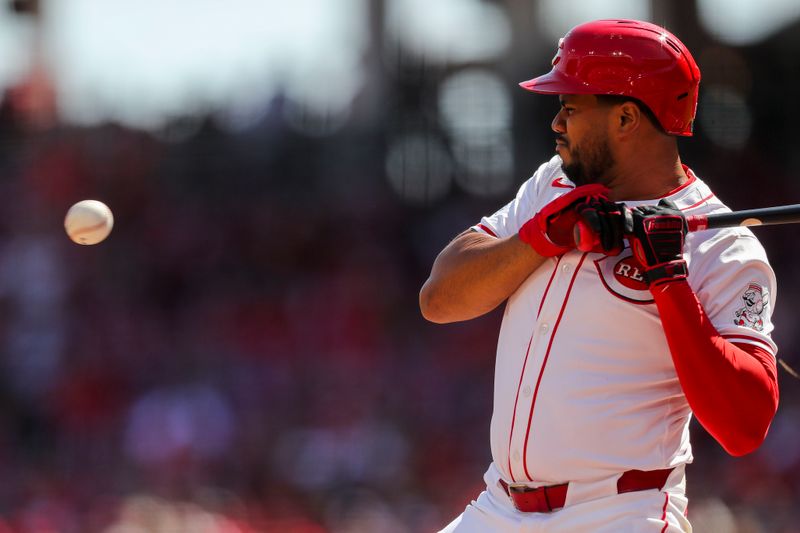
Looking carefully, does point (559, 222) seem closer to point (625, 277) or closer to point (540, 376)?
point (625, 277)

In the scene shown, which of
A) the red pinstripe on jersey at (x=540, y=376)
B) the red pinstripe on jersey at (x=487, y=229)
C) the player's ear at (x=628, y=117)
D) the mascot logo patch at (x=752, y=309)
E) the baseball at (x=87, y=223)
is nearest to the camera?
the mascot logo patch at (x=752, y=309)

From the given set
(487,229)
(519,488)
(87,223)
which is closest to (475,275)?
(487,229)

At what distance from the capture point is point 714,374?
2621mm

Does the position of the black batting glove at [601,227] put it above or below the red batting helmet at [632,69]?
below

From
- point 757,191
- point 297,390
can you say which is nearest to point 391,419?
point 297,390

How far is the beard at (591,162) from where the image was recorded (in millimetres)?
3008

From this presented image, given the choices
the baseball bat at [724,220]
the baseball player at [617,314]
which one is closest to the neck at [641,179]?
the baseball player at [617,314]

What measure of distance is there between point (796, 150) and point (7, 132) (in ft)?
26.0

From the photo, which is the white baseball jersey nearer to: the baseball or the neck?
the neck

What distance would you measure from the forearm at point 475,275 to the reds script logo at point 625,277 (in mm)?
159

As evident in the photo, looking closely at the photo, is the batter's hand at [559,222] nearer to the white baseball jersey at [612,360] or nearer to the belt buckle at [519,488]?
the white baseball jersey at [612,360]

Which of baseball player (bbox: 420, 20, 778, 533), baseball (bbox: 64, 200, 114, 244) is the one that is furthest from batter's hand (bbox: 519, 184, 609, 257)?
baseball (bbox: 64, 200, 114, 244)

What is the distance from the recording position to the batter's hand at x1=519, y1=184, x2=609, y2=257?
2807 millimetres

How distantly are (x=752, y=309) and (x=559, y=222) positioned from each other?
0.48 metres
